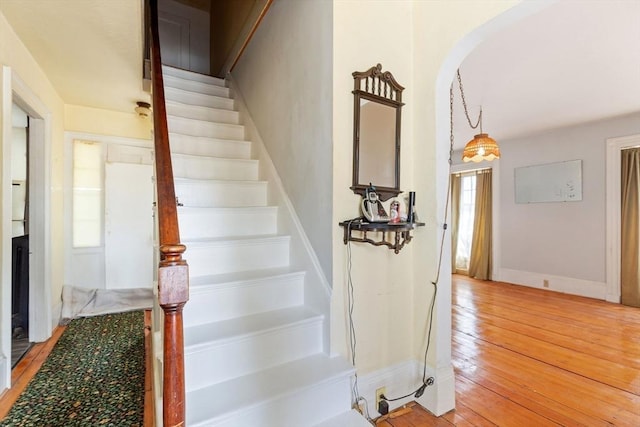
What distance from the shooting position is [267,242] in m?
2.08

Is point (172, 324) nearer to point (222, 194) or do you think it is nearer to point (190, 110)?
point (222, 194)

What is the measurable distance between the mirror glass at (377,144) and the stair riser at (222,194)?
105cm

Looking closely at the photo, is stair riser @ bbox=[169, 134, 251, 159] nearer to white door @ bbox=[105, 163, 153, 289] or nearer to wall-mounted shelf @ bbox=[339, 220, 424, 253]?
white door @ bbox=[105, 163, 153, 289]

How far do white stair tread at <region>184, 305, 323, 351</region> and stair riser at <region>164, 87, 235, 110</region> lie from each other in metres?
2.42

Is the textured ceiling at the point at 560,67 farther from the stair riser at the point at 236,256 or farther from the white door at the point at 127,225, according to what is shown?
the white door at the point at 127,225

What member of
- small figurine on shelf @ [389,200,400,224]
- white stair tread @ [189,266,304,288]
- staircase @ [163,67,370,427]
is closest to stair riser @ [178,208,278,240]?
staircase @ [163,67,370,427]

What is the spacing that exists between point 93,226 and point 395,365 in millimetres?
3504

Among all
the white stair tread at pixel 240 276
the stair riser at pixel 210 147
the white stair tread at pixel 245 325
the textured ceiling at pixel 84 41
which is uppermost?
the textured ceiling at pixel 84 41

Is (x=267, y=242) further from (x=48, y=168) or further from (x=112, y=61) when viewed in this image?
(x=48, y=168)

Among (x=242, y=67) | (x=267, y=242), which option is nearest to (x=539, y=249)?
(x=267, y=242)

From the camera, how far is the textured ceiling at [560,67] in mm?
2119

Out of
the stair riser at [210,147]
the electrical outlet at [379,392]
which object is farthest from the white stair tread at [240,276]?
the stair riser at [210,147]

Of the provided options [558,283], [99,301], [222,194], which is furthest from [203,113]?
[558,283]

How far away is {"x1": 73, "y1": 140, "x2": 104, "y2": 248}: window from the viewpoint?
3346 millimetres
